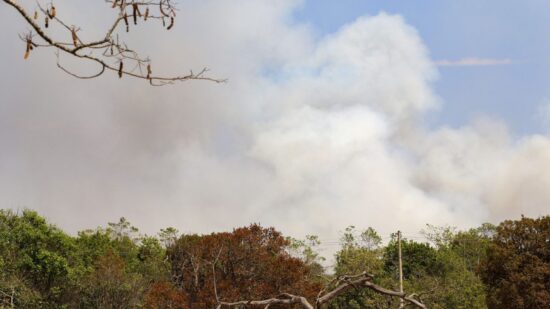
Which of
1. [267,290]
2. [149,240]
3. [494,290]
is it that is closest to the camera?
[267,290]

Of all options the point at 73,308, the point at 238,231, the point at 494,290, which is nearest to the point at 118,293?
the point at 73,308

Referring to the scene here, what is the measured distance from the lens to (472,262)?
56.9 m

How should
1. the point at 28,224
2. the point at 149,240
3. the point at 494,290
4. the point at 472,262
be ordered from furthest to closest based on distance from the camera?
the point at 472,262 < the point at 149,240 < the point at 28,224 < the point at 494,290

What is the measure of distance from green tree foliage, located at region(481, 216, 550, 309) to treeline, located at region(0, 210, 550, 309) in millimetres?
49

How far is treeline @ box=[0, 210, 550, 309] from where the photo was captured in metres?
27.5

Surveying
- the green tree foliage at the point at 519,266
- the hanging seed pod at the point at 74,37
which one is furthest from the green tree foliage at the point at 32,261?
the hanging seed pod at the point at 74,37

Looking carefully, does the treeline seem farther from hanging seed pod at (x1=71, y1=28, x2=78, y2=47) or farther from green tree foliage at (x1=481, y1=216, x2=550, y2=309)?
hanging seed pod at (x1=71, y1=28, x2=78, y2=47)

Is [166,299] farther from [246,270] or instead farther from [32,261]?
[32,261]

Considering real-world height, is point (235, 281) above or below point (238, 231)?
below

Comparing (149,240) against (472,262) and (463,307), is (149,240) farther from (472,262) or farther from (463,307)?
(472,262)

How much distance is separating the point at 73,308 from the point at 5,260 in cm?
486

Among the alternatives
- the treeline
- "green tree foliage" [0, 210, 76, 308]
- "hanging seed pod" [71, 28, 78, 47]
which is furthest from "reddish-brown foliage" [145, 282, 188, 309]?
"hanging seed pod" [71, 28, 78, 47]

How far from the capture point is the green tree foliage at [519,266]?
100 ft

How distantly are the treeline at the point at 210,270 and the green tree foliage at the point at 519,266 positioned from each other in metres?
0.05
